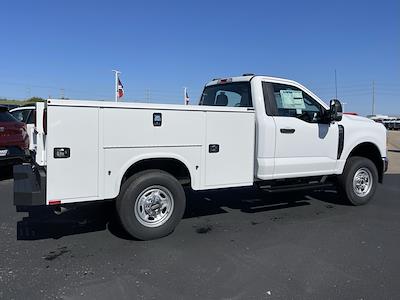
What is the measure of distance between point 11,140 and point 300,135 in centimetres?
624

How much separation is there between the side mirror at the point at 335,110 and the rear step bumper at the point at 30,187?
4495 millimetres

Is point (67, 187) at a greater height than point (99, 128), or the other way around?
point (99, 128)

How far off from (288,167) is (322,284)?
269 cm

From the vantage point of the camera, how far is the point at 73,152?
4887mm

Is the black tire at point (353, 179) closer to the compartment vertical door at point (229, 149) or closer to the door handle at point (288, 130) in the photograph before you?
the door handle at point (288, 130)

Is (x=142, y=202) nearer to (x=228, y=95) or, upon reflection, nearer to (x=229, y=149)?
(x=229, y=149)

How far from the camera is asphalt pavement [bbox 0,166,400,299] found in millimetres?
4059

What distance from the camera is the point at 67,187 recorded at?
4934mm

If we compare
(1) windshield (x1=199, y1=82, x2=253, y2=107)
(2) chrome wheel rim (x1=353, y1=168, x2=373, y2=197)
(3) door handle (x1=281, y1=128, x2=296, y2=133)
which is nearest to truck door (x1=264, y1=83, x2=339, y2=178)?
(3) door handle (x1=281, y1=128, x2=296, y2=133)

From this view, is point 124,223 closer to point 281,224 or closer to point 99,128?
point 99,128

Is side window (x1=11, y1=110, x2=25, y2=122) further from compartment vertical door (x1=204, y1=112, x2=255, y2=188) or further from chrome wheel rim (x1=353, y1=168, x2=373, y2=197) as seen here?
chrome wheel rim (x1=353, y1=168, x2=373, y2=197)

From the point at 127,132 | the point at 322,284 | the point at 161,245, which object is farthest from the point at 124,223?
the point at 322,284

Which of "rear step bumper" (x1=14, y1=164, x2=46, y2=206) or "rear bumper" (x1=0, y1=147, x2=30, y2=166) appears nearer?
"rear step bumper" (x1=14, y1=164, x2=46, y2=206)

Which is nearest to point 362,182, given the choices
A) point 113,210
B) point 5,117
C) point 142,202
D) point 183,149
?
point 183,149
